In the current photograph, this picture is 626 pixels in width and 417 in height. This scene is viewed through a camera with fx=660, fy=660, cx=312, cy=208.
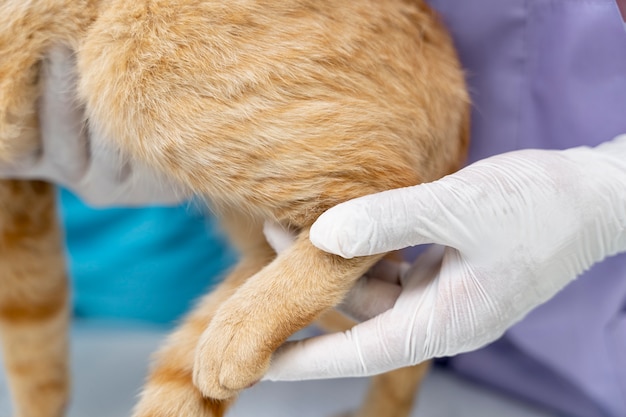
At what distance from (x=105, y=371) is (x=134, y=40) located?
2.36 ft

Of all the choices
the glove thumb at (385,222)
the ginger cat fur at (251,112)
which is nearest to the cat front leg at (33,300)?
the ginger cat fur at (251,112)

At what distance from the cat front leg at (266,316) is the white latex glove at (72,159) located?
185 mm

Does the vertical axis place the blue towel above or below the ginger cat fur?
below

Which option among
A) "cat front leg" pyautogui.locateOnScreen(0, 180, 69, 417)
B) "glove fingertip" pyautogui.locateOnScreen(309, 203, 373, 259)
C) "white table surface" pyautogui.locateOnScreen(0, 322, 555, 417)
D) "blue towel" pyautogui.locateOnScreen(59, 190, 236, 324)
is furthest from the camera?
"blue towel" pyautogui.locateOnScreen(59, 190, 236, 324)

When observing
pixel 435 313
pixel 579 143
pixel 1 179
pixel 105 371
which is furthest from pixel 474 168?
pixel 105 371

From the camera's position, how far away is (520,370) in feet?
3.73

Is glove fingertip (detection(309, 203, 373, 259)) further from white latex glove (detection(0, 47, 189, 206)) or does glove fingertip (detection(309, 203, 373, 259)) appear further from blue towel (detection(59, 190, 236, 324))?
blue towel (detection(59, 190, 236, 324))

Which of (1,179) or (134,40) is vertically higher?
(134,40)

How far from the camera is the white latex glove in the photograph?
0.80 meters

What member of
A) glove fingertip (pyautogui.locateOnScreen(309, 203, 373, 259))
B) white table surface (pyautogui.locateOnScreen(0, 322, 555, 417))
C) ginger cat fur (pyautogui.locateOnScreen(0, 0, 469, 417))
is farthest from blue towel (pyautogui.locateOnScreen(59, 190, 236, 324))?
glove fingertip (pyautogui.locateOnScreen(309, 203, 373, 259))

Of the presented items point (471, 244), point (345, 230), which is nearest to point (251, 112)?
point (345, 230)

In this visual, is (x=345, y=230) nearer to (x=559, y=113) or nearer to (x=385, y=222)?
(x=385, y=222)

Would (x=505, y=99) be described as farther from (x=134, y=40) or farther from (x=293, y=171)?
(x=134, y=40)

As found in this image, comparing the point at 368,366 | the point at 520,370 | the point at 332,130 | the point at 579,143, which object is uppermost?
the point at 332,130
